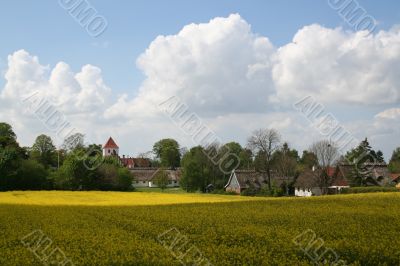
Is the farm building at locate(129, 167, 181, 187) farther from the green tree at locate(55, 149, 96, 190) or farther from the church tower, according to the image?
the green tree at locate(55, 149, 96, 190)

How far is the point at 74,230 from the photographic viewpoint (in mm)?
23312

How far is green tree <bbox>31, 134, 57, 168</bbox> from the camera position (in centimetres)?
12281

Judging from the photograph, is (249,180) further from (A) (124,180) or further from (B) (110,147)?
(B) (110,147)

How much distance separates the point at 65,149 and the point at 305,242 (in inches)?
4492

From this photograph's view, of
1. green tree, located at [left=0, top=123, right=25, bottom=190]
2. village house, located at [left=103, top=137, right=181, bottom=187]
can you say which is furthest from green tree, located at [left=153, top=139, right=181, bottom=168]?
green tree, located at [left=0, top=123, right=25, bottom=190]

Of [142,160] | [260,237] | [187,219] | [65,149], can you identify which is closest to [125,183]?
[65,149]

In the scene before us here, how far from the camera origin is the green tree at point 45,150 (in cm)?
12281

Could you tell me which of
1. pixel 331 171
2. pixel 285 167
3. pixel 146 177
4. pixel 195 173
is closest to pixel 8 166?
pixel 195 173

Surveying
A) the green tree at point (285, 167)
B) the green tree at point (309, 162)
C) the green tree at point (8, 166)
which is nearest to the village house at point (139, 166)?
the green tree at point (309, 162)

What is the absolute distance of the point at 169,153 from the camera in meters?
172

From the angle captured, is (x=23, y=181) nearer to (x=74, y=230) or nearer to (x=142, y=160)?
(x=74, y=230)

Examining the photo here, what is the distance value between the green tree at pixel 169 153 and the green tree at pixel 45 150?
155 ft

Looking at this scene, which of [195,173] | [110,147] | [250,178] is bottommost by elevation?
[250,178]

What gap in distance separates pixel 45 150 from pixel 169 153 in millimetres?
51055
